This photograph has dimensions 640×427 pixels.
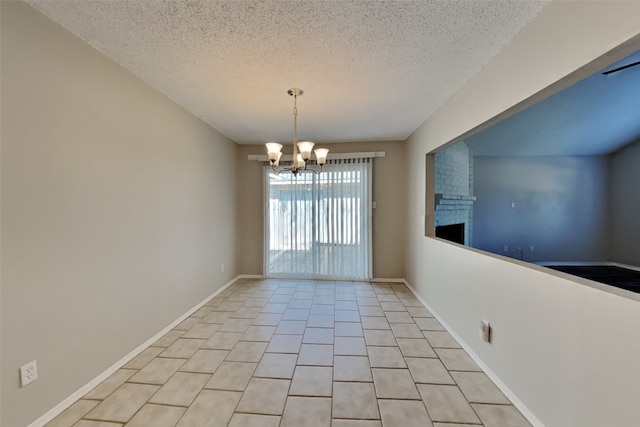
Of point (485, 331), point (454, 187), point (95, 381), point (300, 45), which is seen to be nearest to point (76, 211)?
point (95, 381)

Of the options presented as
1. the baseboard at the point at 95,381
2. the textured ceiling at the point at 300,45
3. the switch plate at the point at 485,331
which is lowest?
the baseboard at the point at 95,381

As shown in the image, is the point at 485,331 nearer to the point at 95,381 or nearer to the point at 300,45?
the point at 300,45

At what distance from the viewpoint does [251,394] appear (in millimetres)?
1788

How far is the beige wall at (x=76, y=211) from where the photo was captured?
140 cm

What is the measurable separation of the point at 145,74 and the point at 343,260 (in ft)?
12.0

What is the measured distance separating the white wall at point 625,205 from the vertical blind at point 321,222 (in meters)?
5.32

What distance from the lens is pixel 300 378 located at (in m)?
1.95

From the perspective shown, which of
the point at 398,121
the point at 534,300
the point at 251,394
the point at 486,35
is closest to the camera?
the point at 534,300

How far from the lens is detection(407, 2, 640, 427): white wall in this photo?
3.53 ft

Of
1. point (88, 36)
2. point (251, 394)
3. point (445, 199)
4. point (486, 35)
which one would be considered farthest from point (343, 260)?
point (88, 36)

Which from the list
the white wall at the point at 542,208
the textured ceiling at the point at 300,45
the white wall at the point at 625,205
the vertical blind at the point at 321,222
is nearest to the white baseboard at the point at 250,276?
the vertical blind at the point at 321,222

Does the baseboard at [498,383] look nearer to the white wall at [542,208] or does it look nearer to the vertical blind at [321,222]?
the vertical blind at [321,222]

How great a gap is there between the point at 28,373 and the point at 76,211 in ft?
3.24

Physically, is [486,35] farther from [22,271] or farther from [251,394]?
[22,271]
